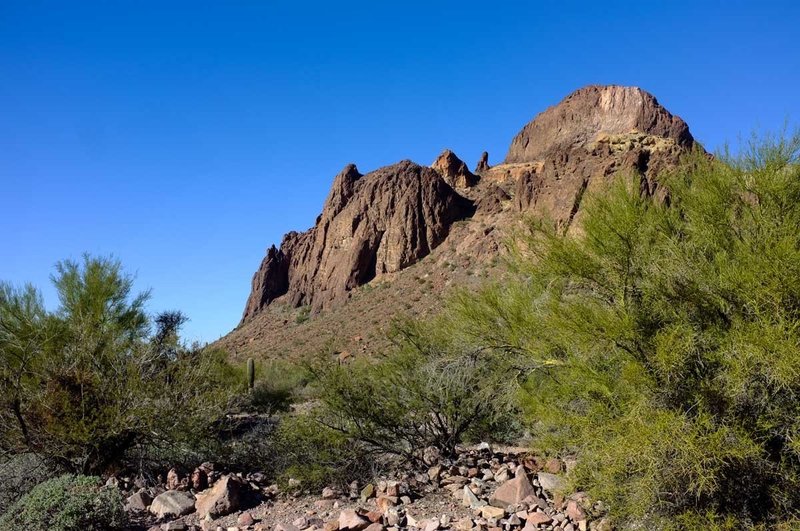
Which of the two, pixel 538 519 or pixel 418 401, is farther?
pixel 418 401

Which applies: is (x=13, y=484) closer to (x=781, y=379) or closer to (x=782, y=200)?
(x=781, y=379)

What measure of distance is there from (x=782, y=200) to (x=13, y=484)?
11448 mm

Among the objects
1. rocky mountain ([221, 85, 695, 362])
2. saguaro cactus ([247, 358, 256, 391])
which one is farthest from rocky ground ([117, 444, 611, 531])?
rocky mountain ([221, 85, 695, 362])

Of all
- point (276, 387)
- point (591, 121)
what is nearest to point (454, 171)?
point (591, 121)

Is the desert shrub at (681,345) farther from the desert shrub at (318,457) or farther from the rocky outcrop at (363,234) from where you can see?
the rocky outcrop at (363,234)

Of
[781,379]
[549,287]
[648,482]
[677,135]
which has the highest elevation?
[677,135]

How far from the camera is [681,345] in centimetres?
595

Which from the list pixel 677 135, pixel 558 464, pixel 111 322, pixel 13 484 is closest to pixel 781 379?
pixel 558 464

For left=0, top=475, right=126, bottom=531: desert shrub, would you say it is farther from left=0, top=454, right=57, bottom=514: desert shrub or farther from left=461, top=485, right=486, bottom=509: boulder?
left=461, top=485, right=486, bottom=509: boulder

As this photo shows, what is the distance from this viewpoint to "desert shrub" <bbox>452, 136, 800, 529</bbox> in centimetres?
557

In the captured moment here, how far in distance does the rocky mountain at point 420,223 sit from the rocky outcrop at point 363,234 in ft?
0.49

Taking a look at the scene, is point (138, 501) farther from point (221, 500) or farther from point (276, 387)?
point (276, 387)

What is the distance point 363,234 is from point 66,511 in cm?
6286

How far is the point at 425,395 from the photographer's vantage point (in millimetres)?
9703
